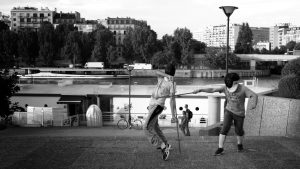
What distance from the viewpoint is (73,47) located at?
102812mm

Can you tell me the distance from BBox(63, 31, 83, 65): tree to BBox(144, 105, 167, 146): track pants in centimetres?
9711

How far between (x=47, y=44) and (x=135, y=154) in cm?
9804

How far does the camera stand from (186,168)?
6.84m

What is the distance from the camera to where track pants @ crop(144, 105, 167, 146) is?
727 centimetres

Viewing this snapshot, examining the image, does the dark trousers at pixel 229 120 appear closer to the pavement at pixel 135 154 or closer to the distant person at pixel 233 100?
the distant person at pixel 233 100

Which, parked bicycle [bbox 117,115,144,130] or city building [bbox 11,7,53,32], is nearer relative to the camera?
parked bicycle [bbox 117,115,144,130]

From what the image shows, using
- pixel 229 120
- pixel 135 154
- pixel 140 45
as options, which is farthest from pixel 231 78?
pixel 140 45

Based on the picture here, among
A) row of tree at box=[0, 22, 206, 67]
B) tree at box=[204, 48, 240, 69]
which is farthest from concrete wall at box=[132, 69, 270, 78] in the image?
row of tree at box=[0, 22, 206, 67]

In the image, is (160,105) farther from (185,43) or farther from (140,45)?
(140,45)

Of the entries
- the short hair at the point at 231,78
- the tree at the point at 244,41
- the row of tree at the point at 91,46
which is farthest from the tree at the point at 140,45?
the short hair at the point at 231,78

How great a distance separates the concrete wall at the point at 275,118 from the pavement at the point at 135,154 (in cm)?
46

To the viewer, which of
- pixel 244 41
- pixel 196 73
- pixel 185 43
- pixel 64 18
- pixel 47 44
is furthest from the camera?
pixel 64 18

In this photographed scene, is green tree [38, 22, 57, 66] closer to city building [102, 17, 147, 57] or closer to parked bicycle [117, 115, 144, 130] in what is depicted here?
city building [102, 17, 147, 57]

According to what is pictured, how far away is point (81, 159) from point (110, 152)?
0.66 meters
